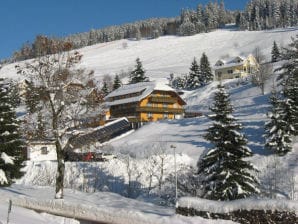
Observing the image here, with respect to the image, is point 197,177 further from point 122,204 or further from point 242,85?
point 242,85

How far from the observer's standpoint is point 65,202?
23.9m

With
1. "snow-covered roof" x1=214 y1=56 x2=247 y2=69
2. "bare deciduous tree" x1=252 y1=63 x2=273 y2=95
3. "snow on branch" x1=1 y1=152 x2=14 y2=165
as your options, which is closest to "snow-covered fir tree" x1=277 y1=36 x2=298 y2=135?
"snow on branch" x1=1 y1=152 x2=14 y2=165

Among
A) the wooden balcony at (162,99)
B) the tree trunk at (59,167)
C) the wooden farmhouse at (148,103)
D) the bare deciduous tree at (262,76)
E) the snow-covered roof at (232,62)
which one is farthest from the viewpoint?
the snow-covered roof at (232,62)

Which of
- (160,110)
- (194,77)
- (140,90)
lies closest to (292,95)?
(160,110)

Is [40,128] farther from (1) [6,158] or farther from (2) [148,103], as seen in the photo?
(2) [148,103]

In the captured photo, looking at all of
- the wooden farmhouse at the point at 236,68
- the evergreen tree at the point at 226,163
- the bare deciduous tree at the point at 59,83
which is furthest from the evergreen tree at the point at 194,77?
the bare deciduous tree at the point at 59,83

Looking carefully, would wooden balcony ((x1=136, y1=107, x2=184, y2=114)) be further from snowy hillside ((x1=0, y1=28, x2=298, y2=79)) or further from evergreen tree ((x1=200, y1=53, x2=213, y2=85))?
snowy hillside ((x1=0, y1=28, x2=298, y2=79))

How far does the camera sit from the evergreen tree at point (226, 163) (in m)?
33.2

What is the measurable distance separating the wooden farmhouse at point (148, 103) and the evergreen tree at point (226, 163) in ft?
146

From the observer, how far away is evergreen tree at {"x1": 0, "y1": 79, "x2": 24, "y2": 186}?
35562 millimetres

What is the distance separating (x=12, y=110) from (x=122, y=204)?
14.3 meters

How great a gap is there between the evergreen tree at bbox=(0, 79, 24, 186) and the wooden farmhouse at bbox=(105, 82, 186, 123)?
4420 cm

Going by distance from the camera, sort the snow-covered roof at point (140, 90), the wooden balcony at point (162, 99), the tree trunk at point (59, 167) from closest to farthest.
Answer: the tree trunk at point (59, 167) < the snow-covered roof at point (140, 90) < the wooden balcony at point (162, 99)

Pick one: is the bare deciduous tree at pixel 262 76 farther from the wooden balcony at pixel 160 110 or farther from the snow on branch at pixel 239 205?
the snow on branch at pixel 239 205
